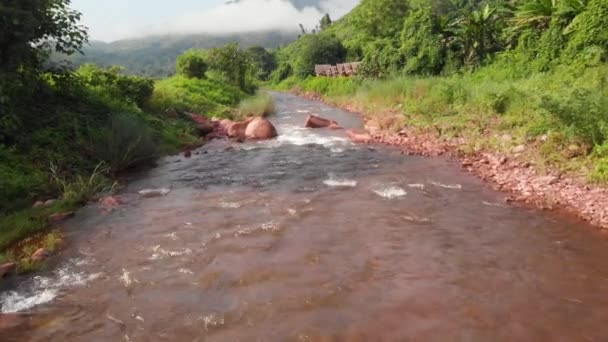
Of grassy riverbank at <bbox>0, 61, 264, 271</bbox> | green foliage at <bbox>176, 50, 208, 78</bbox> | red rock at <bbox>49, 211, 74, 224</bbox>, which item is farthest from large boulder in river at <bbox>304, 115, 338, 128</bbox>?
green foliage at <bbox>176, 50, 208, 78</bbox>

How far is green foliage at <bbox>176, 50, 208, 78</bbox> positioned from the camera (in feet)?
104

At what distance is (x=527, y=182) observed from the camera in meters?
10.0

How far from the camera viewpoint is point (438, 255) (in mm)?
7070

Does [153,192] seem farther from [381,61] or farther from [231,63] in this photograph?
[231,63]

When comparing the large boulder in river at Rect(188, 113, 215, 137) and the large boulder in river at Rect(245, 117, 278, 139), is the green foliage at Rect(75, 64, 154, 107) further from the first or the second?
the large boulder in river at Rect(245, 117, 278, 139)

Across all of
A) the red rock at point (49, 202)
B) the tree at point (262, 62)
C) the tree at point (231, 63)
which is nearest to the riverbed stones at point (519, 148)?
the red rock at point (49, 202)

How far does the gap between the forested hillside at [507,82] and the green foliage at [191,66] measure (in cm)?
985

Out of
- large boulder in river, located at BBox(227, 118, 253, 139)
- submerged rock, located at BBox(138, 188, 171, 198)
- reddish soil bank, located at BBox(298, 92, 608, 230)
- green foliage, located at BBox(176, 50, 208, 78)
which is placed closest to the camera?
reddish soil bank, located at BBox(298, 92, 608, 230)

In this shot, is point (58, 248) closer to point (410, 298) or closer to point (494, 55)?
point (410, 298)

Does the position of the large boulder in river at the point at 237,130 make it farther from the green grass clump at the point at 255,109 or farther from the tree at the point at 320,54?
the tree at the point at 320,54

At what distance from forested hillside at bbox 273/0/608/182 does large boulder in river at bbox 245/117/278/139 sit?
15.1 feet

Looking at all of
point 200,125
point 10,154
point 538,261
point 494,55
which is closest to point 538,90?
point 538,261

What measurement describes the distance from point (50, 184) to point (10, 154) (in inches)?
50.7

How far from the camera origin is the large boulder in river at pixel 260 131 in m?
17.6
